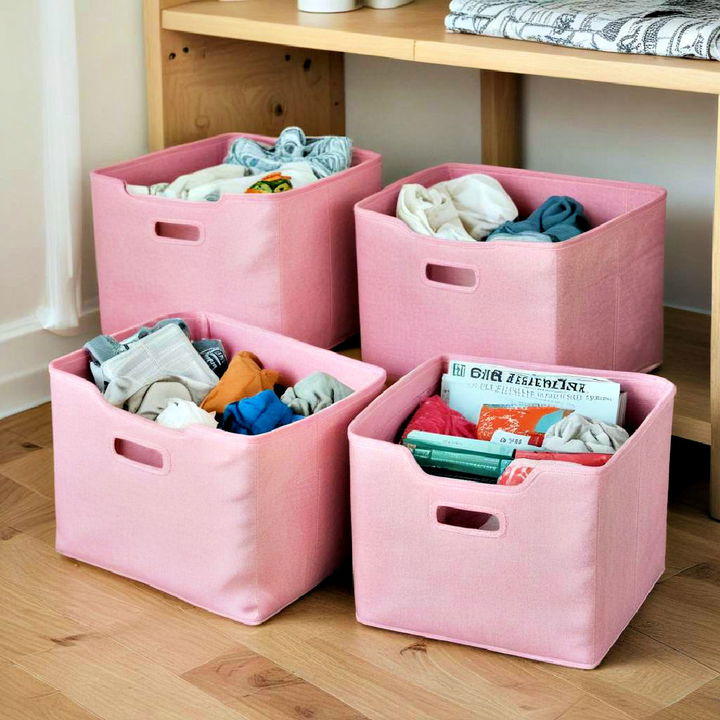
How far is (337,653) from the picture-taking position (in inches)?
51.9

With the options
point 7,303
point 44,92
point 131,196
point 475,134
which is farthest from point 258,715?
point 475,134

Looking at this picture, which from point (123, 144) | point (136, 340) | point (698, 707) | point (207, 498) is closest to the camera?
point (698, 707)

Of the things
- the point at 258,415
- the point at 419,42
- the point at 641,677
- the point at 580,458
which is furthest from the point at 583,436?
the point at 419,42

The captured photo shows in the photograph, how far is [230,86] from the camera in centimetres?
203

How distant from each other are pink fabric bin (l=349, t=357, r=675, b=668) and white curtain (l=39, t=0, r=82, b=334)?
743 mm

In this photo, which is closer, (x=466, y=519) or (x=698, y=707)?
(x=698, y=707)

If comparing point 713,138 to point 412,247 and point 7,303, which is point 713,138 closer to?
point 412,247

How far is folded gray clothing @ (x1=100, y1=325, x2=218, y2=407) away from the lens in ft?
4.81

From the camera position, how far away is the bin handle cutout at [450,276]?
60.7 inches

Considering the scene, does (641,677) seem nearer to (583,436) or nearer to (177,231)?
(583,436)

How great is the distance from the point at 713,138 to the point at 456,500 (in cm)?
85

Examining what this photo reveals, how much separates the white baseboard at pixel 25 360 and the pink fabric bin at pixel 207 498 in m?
0.44

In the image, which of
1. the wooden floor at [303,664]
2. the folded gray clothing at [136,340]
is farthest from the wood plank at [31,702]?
the folded gray clothing at [136,340]

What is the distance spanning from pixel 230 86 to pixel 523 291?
781 mm
